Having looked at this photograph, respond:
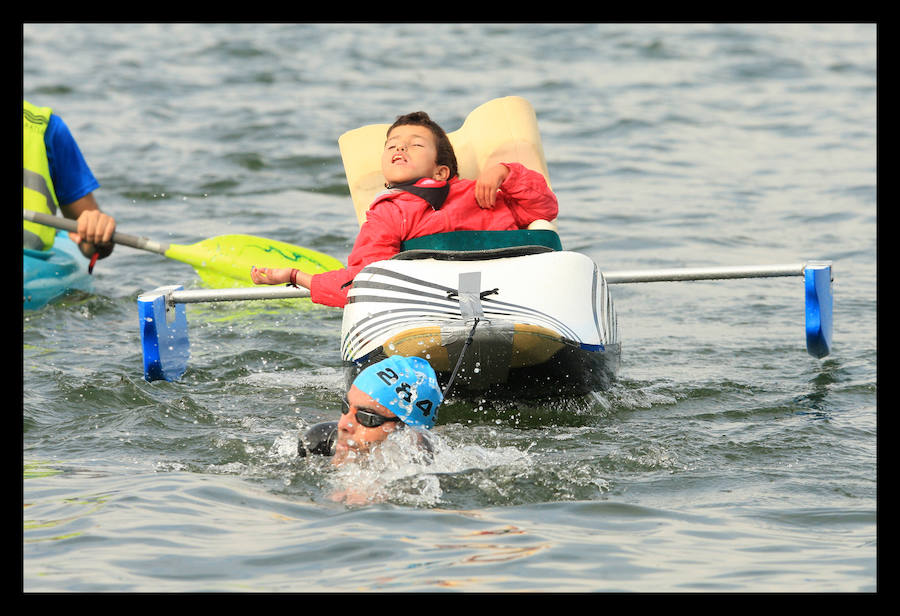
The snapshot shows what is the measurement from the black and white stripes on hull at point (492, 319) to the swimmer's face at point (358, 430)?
1.47 feet

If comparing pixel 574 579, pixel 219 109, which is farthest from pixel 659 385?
pixel 219 109

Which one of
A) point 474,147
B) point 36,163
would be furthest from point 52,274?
point 474,147

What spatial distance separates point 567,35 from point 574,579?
15370mm

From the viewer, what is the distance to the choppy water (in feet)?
11.4

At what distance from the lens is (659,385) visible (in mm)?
5824

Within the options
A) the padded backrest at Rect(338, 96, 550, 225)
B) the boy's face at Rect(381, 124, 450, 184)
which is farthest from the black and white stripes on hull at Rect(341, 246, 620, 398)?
the padded backrest at Rect(338, 96, 550, 225)

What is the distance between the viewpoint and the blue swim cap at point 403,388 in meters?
4.07

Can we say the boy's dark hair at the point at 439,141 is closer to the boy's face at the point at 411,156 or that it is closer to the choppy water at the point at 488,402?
the boy's face at the point at 411,156

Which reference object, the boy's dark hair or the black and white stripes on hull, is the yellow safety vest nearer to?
the boy's dark hair

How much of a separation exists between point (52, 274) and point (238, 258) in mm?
1110

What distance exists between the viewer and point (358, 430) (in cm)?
414

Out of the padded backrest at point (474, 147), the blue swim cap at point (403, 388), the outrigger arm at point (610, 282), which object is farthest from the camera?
the padded backrest at point (474, 147)

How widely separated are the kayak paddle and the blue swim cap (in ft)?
10.1

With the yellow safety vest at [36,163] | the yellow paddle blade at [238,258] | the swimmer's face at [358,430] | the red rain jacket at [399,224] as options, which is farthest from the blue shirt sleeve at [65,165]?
the swimmer's face at [358,430]
